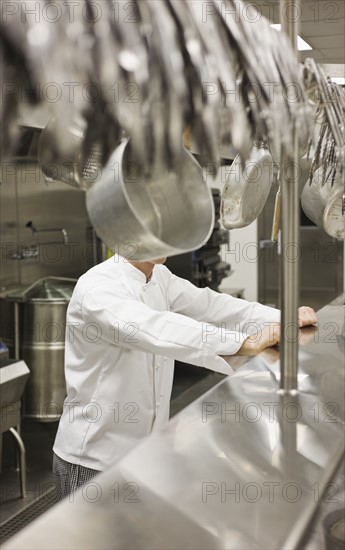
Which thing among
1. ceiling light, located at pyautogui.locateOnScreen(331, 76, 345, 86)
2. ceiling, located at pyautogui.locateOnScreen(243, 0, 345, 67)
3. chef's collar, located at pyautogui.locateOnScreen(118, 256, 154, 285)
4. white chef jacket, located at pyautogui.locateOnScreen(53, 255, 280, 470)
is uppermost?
ceiling, located at pyautogui.locateOnScreen(243, 0, 345, 67)

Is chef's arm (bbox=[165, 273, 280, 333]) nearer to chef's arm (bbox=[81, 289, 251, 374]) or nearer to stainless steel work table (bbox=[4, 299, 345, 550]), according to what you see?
chef's arm (bbox=[81, 289, 251, 374])

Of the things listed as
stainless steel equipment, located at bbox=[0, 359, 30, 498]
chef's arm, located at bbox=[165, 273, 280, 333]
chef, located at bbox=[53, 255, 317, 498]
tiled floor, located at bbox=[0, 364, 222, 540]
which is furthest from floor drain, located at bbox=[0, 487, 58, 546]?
chef's arm, located at bbox=[165, 273, 280, 333]

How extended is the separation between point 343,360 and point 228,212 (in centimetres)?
53

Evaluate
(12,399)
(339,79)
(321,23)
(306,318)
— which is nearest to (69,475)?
(306,318)

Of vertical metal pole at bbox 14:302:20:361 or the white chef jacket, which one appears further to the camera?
vertical metal pole at bbox 14:302:20:361

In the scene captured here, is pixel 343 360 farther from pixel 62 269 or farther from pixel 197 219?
pixel 62 269

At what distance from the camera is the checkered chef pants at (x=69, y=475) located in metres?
2.14

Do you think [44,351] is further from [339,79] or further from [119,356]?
[339,79]

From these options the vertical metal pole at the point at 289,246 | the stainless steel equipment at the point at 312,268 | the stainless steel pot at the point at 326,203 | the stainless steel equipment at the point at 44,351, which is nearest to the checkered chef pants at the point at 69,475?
the vertical metal pole at the point at 289,246

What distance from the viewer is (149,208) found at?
1028 mm

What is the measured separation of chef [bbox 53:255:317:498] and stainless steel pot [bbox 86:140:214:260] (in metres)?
0.88

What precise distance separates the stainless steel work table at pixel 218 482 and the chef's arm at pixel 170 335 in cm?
36

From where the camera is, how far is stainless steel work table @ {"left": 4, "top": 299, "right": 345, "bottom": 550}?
0.86m

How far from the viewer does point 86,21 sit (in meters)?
0.68
